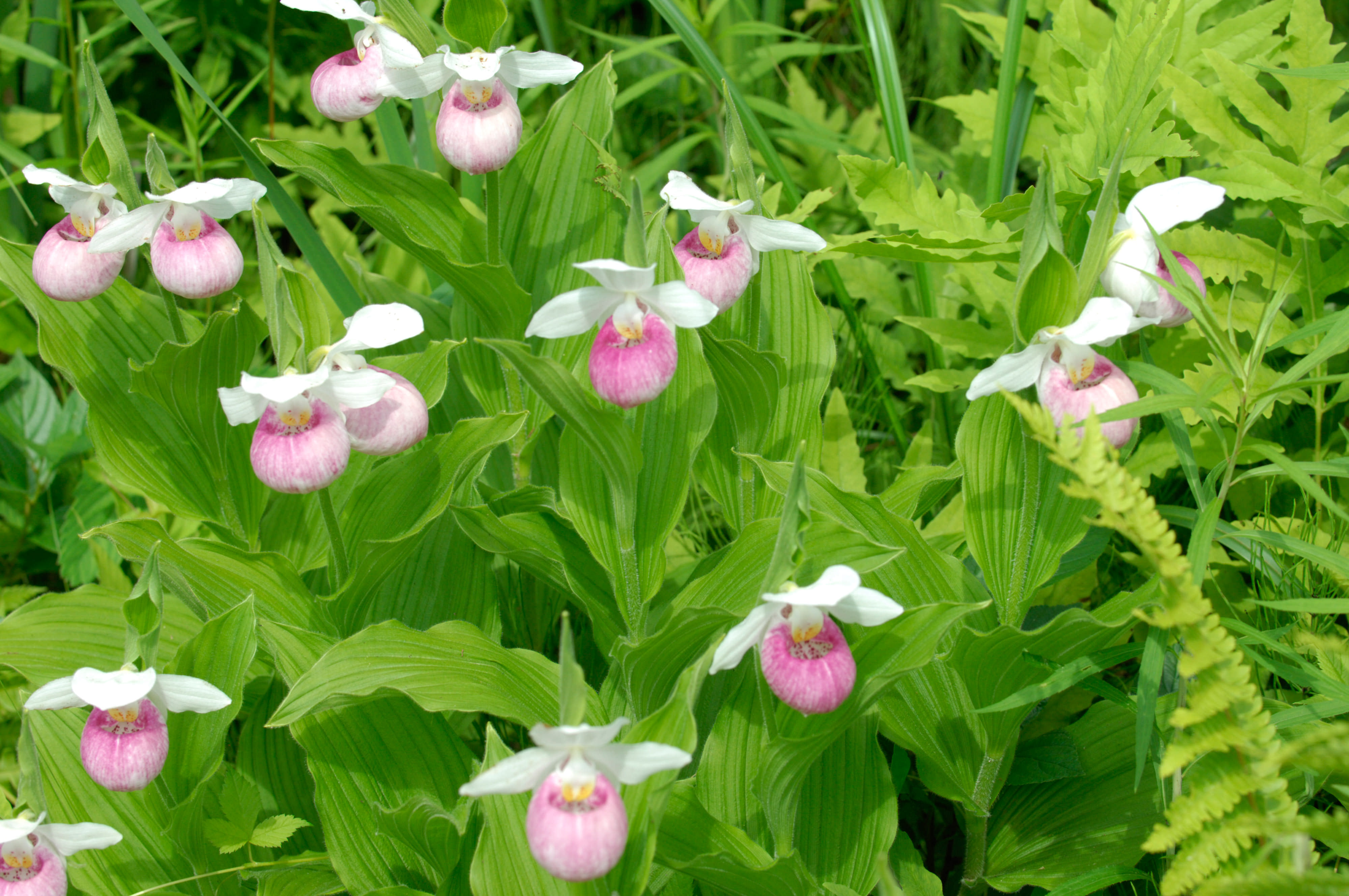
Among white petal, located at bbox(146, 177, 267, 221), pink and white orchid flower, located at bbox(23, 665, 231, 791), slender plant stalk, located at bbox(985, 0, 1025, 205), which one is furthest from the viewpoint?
slender plant stalk, located at bbox(985, 0, 1025, 205)

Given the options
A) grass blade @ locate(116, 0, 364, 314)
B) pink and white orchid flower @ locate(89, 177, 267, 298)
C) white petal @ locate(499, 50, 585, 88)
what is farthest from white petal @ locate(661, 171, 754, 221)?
grass blade @ locate(116, 0, 364, 314)

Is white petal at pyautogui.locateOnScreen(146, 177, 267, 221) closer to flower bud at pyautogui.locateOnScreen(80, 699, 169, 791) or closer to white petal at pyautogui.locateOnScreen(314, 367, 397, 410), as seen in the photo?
white petal at pyautogui.locateOnScreen(314, 367, 397, 410)

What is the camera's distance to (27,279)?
5.21 feet

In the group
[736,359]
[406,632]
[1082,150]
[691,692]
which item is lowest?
[406,632]

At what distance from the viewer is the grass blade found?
1562 millimetres

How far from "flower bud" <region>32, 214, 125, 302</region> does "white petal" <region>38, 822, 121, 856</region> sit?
717 mm

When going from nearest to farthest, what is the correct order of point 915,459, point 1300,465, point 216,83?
point 1300,465, point 915,459, point 216,83

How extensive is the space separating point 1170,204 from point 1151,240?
0.15 feet

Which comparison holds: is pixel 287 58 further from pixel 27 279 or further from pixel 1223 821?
pixel 1223 821

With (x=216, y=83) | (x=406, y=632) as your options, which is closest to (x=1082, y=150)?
(x=406, y=632)

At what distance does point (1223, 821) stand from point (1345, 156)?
2489mm

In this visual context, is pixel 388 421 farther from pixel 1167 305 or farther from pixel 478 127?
pixel 1167 305

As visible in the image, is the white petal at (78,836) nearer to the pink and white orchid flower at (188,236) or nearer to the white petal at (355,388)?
the white petal at (355,388)

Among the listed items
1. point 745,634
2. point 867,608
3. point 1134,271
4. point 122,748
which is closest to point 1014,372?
point 1134,271
